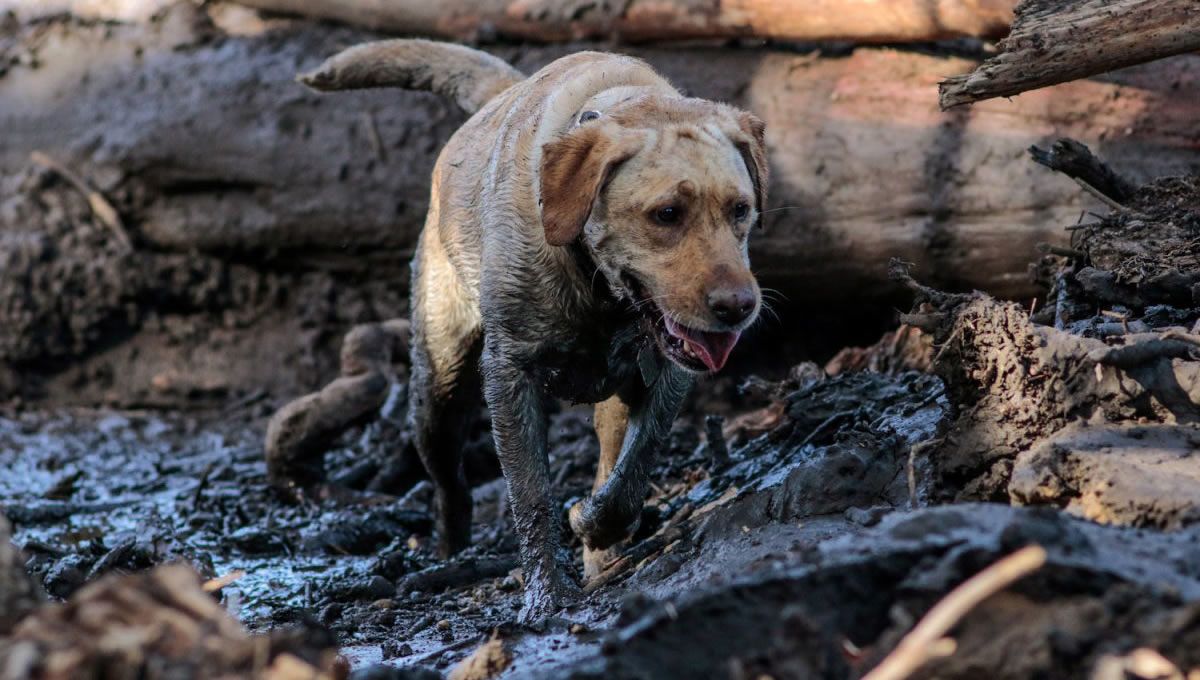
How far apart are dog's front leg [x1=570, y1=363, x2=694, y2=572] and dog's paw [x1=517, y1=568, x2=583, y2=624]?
0.36 meters

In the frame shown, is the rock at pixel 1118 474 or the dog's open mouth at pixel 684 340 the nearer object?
the rock at pixel 1118 474

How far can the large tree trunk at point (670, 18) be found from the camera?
6.92 metres

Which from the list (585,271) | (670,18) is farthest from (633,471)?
(670,18)

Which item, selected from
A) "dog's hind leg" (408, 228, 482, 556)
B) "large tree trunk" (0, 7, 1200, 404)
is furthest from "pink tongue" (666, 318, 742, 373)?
"large tree trunk" (0, 7, 1200, 404)

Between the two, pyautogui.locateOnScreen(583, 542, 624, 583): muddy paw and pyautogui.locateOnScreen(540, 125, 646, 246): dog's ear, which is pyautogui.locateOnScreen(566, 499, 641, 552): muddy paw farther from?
pyautogui.locateOnScreen(540, 125, 646, 246): dog's ear

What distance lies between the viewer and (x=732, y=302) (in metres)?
4.12

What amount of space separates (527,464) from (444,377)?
1.02 metres

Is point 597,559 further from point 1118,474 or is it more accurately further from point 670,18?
point 670,18

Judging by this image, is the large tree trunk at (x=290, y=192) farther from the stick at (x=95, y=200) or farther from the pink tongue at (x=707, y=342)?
the pink tongue at (x=707, y=342)

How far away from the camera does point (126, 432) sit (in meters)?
8.71


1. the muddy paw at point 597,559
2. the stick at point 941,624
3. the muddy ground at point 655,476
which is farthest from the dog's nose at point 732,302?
the stick at point 941,624

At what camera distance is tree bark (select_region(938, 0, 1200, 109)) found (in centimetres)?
462

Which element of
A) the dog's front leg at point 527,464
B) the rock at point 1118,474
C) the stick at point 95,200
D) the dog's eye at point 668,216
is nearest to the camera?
the rock at point 1118,474

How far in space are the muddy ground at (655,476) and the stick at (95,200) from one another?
6cm
